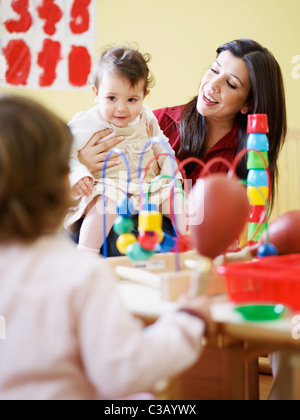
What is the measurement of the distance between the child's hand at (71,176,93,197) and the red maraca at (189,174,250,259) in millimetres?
809

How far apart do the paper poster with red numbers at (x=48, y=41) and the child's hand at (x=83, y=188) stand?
1420 mm

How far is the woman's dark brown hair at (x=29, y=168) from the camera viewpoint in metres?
0.67

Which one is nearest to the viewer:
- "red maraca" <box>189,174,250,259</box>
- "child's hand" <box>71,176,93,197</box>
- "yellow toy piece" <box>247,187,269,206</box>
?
"red maraca" <box>189,174,250,259</box>

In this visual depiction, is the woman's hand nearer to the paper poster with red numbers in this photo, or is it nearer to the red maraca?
the red maraca

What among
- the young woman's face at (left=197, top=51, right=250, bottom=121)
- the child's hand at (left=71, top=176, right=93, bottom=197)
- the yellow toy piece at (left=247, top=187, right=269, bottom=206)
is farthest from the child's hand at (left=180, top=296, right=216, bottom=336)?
the young woman's face at (left=197, top=51, right=250, bottom=121)

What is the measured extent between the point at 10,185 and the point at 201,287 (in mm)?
326

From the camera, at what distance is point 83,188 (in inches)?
65.6

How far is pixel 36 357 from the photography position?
2.19ft

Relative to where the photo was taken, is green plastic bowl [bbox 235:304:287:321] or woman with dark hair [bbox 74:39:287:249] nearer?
green plastic bowl [bbox 235:304:287:321]

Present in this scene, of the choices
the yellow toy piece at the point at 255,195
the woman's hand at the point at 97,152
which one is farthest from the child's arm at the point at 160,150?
the yellow toy piece at the point at 255,195

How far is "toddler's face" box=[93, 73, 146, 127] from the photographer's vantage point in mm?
1708

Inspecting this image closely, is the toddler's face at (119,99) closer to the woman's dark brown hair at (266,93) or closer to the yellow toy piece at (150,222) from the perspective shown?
the woman's dark brown hair at (266,93)

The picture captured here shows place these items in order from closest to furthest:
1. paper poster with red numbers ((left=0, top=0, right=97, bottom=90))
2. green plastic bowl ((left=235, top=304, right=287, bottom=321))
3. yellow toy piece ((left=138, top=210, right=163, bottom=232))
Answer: green plastic bowl ((left=235, top=304, right=287, bottom=321)) → yellow toy piece ((left=138, top=210, right=163, bottom=232)) → paper poster with red numbers ((left=0, top=0, right=97, bottom=90))
